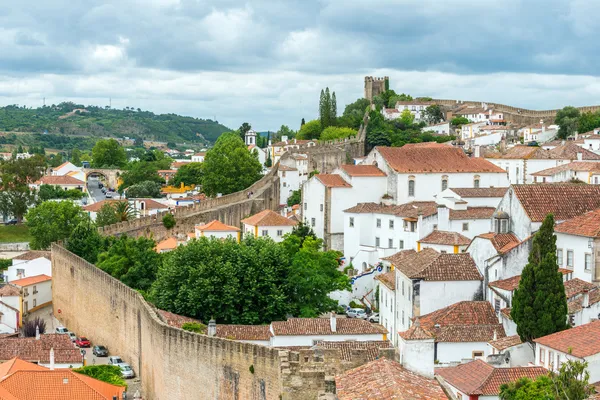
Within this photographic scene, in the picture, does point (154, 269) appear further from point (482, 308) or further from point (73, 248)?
point (482, 308)

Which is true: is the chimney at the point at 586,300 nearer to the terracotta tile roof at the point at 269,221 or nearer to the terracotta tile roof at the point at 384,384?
the terracotta tile roof at the point at 384,384

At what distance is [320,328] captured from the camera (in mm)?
35125

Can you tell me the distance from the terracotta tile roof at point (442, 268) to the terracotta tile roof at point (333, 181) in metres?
20.3

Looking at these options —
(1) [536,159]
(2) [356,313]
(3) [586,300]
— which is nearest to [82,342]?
(2) [356,313]

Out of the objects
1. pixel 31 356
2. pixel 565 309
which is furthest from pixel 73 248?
pixel 565 309

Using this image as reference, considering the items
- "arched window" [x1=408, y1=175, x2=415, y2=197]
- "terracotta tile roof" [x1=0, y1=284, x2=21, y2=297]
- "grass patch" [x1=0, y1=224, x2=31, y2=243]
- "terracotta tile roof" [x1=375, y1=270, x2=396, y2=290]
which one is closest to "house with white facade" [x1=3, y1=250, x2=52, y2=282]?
"terracotta tile roof" [x1=0, y1=284, x2=21, y2=297]

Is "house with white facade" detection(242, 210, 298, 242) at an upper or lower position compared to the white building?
upper

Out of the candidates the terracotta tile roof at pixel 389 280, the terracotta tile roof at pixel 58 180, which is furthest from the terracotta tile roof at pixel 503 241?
the terracotta tile roof at pixel 58 180

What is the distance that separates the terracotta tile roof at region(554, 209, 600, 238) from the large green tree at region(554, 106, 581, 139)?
57439mm

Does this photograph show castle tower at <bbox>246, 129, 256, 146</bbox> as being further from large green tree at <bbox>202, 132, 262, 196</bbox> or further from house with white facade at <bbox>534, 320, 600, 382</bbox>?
house with white facade at <bbox>534, 320, 600, 382</bbox>

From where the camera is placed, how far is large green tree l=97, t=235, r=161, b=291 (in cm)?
5112

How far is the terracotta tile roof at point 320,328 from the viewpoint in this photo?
1371 inches

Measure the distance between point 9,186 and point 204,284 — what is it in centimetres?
6789

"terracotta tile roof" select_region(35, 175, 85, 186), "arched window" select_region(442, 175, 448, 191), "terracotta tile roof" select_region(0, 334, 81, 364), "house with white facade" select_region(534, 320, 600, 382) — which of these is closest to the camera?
"house with white facade" select_region(534, 320, 600, 382)
